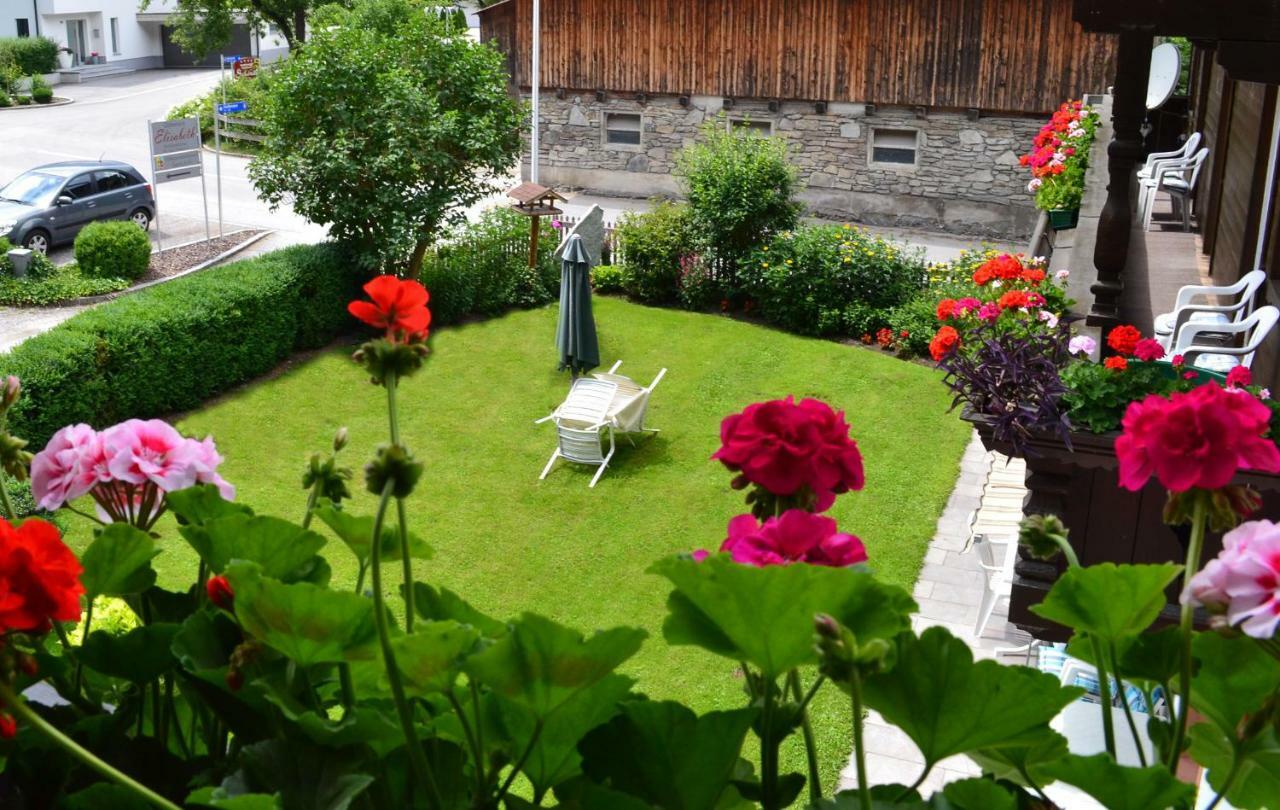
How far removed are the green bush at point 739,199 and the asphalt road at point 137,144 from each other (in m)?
5.52

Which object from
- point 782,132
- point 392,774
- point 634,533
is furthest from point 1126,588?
point 782,132

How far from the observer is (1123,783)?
1.20 metres

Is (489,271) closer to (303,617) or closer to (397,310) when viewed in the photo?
(397,310)

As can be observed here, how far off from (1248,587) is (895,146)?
23.6 metres

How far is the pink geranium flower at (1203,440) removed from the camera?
55.3 inches

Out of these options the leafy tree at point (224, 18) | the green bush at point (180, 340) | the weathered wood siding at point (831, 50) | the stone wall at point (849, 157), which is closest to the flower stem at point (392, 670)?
the green bush at point (180, 340)

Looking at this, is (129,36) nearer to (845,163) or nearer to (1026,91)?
(845,163)

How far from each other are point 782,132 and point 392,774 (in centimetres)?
2401

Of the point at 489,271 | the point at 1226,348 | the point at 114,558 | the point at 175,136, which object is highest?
the point at 114,558

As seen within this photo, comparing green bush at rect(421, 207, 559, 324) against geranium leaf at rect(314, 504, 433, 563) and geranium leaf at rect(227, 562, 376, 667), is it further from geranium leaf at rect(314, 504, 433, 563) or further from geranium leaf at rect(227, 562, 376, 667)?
geranium leaf at rect(227, 562, 376, 667)

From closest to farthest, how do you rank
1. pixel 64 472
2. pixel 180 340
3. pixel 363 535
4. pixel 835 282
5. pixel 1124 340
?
pixel 363 535, pixel 64 472, pixel 1124 340, pixel 180 340, pixel 835 282

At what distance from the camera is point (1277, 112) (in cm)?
939

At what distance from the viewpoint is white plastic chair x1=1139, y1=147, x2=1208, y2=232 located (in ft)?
48.0

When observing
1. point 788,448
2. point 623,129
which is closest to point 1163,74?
point 623,129
